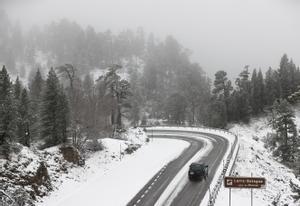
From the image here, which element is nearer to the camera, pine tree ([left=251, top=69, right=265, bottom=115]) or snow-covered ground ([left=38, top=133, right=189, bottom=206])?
snow-covered ground ([left=38, top=133, right=189, bottom=206])

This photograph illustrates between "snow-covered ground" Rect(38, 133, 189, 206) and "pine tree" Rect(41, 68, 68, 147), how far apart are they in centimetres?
409

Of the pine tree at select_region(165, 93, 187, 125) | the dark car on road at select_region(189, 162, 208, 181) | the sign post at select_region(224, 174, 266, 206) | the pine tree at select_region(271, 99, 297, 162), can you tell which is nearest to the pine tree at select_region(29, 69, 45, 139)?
the dark car on road at select_region(189, 162, 208, 181)

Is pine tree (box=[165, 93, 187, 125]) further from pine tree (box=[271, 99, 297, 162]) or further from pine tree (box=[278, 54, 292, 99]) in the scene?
pine tree (box=[271, 99, 297, 162])

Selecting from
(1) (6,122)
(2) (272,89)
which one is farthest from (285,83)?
(1) (6,122)

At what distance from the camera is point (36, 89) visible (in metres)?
63.5

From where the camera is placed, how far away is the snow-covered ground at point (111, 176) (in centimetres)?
2675

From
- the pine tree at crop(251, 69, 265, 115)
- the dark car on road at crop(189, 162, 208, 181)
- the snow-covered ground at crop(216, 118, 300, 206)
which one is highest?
the pine tree at crop(251, 69, 265, 115)

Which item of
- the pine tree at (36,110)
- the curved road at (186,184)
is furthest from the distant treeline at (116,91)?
the curved road at (186,184)

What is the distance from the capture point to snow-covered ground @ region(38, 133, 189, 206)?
26.8m

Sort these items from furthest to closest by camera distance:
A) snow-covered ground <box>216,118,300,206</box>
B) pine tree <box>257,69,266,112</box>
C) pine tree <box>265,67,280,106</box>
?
1. pine tree <box>265,67,280,106</box>
2. pine tree <box>257,69,266,112</box>
3. snow-covered ground <box>216,118,300,206</box>

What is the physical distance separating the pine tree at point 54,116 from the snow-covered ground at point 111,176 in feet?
13.4

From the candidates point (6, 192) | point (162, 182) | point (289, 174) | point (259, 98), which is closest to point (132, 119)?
point (259, 98)

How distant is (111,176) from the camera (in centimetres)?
3253

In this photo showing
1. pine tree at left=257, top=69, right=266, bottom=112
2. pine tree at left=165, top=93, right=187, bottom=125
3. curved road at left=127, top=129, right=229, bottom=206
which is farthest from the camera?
pine tree at left=165, top=93, right=187, bottom=125
